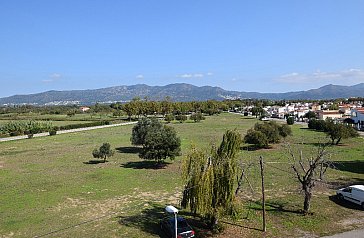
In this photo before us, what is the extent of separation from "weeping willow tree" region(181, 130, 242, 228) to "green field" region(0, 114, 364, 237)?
1.31 metres

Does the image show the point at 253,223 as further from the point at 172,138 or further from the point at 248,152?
the point at 248,152

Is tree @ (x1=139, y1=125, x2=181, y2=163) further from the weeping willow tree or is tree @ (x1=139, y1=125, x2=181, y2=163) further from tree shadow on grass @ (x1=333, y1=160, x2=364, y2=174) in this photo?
the weeping willow tree

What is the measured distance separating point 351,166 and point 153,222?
73.2 feet

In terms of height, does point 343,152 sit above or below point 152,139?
below

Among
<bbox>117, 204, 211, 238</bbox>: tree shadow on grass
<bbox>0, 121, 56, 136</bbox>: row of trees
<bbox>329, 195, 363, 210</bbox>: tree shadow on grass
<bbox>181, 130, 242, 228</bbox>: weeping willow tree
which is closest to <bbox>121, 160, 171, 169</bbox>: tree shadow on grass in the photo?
<bbox>117, 204, 211, 238</bbox>: tree shadow on grass

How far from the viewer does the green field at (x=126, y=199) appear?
1700cm

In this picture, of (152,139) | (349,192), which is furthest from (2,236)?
(349,192)

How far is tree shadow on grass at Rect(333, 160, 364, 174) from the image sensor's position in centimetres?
2929

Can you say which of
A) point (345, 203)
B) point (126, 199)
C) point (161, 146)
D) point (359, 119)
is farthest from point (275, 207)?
point (359, 119)

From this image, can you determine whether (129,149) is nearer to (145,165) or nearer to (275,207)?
(145,165)

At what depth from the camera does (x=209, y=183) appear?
15.3 metres

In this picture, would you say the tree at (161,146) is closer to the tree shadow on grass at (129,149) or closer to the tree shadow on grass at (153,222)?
the tree shadow on grass at (129,149)

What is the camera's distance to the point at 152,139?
3275 centimetres

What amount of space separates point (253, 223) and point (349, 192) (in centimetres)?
747
